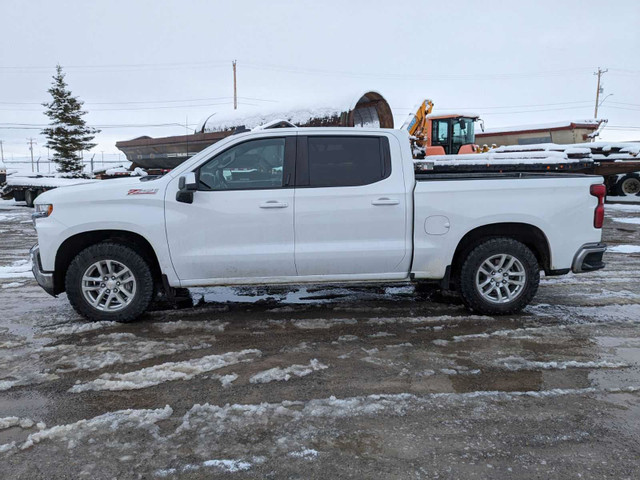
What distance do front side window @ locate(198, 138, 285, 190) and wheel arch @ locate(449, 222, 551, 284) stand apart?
2054 mm

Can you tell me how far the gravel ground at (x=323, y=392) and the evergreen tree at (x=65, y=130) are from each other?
3381 centimetres

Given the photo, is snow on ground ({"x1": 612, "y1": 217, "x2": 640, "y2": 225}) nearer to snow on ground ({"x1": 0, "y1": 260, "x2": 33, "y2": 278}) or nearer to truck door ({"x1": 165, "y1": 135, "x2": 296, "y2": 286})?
truck door ({"x1": 165, "y1": 135, "x2": 296, "y2": 286})

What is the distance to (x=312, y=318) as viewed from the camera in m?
5.20

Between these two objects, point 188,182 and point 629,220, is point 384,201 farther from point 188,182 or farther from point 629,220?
point 629,220

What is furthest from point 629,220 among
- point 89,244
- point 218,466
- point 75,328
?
point 218,466

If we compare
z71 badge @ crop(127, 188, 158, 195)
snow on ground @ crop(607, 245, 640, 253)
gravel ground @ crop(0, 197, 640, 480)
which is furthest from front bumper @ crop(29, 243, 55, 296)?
snow on ground @ crop(607, 245, 640, 253)

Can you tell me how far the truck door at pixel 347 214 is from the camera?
16.2 ft

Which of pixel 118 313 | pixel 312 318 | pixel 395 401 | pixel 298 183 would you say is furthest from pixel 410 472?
pixel 118 313

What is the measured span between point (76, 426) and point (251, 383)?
3.82 feet

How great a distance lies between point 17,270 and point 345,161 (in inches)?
233

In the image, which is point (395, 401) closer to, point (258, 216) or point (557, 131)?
point (258, 216)

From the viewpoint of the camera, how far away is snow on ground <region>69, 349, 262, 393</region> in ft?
11.9

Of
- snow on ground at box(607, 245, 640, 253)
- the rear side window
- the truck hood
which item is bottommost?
snow on ground at box(607, 245, 640, 253)

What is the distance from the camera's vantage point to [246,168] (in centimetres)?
501
